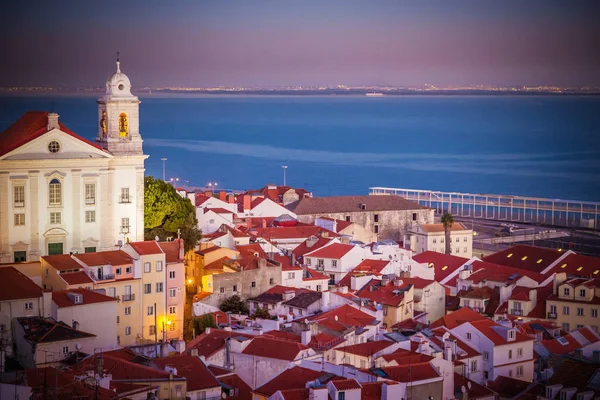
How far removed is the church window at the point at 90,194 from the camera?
26.5 metres

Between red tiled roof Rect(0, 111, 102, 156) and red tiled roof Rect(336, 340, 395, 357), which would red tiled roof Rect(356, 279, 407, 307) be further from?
red tiled roof Rect(0, 111, 102, 156)

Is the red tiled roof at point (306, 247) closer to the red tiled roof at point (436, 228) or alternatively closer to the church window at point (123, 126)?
the church window at point (123, 126)

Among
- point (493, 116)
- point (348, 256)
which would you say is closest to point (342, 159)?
point (493, 116)

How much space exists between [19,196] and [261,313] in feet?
17.8

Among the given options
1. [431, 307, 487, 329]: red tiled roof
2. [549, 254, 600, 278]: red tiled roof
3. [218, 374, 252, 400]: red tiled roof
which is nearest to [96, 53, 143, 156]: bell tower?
[431, 307, 487, 329]: red tiled roof

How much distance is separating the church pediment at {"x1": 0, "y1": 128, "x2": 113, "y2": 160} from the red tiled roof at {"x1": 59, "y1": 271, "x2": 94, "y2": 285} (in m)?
3.35

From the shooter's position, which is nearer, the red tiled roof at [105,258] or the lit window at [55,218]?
the red tiled roof at [105,258]

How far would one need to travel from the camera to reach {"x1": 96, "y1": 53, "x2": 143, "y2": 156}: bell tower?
27.3 m

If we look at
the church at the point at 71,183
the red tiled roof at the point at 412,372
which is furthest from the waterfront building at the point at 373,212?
the red tiled roof at the point at 412,372

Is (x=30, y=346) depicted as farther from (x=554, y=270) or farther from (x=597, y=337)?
(x=554, y=270)

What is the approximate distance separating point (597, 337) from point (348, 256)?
26.2 feet

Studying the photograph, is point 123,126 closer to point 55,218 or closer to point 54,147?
point 54,147

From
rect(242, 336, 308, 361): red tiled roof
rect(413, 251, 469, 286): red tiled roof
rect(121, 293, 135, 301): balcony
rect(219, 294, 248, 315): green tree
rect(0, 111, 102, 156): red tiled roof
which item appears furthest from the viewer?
rect(413, 251, 469, 286): red tiled roof

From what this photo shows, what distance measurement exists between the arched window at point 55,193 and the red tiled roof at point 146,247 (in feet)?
7.14
